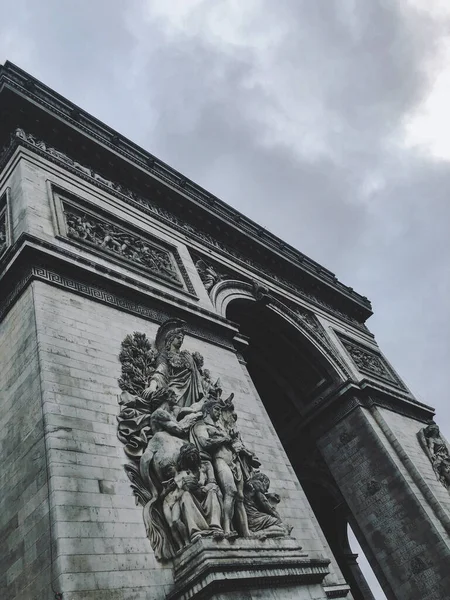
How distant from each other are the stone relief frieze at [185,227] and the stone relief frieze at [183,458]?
15.6 ft

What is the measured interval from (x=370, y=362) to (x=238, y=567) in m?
12.8

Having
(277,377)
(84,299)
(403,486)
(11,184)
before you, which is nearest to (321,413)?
(277,377)

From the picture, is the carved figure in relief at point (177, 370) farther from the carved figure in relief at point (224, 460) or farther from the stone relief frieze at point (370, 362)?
the stone relief frieze at point (370, 362)

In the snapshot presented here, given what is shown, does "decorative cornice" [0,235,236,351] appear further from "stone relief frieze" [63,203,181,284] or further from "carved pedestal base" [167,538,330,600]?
"carved pedestal base" [167,538,330,600]

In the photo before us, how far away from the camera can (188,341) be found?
881cm

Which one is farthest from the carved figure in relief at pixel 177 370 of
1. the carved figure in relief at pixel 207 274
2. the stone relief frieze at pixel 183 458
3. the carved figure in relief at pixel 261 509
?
the carved figure in relief at pixel 207 274

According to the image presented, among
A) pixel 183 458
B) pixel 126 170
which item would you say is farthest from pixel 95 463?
pixel 126 170

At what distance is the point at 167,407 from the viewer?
21.8 feet

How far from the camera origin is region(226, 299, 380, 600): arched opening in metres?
14.3

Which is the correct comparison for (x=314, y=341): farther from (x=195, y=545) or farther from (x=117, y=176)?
(x=195, y=545)

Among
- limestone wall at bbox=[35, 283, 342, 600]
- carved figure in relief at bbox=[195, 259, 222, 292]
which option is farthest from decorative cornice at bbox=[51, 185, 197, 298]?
limestone wall at bbox=[35, 283, 342, 600]

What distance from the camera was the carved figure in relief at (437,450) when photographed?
43.9 feet

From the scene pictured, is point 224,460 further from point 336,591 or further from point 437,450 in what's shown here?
point 437,450

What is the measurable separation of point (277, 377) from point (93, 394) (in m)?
9.83
